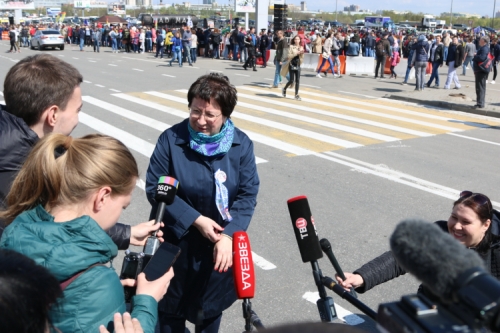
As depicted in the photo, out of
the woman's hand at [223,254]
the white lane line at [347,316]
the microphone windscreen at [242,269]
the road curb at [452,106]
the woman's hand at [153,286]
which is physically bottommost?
the white lane line at [347,316]

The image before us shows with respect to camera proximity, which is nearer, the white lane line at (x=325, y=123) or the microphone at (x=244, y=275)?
the microphone at (x=244, y=275)

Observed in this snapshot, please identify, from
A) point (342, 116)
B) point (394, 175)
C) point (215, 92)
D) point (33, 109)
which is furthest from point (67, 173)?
point (342, 116)

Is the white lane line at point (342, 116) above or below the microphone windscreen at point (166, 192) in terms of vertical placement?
below

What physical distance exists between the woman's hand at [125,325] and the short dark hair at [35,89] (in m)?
1.25

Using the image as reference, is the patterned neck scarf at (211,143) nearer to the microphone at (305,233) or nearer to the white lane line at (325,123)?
the microphone at (305,233)

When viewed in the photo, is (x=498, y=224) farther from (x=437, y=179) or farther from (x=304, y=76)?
(x=304, y=76)

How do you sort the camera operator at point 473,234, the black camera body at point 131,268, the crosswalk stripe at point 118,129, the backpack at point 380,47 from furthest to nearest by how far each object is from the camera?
1. the backpack at point 380,47
2. the crosswalk stripe at point 118,129
3. the camera operator at point 473,234
4. the black camera body at point 131,268

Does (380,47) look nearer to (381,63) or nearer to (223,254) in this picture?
(381,63)

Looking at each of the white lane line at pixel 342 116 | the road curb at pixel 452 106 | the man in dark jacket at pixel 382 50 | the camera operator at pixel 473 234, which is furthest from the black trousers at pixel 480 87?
the camera operator at pixel 473 234

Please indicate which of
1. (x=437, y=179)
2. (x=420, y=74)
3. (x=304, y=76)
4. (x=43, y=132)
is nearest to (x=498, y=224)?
(x=43, y=132)

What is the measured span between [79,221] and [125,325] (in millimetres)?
400

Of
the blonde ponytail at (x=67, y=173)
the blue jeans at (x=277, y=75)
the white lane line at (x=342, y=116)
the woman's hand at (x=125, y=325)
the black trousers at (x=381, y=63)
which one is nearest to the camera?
the woman's hand at (x=125, y=325)

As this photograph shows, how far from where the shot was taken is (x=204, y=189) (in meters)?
2.98

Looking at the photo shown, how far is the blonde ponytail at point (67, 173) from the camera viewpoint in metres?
1.97
